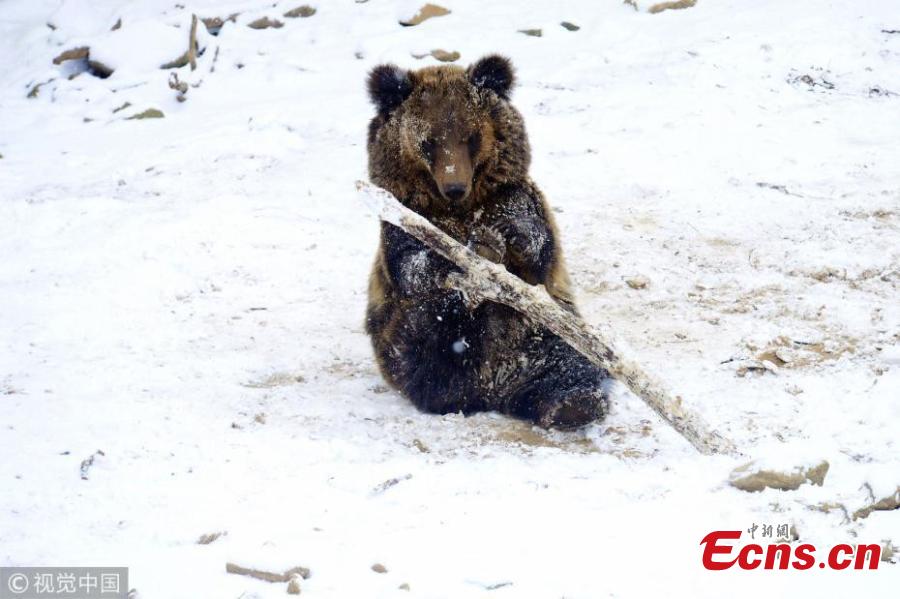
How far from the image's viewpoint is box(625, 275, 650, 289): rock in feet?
22.8

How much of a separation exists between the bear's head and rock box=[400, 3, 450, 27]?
396 inches

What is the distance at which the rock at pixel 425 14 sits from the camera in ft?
48.6

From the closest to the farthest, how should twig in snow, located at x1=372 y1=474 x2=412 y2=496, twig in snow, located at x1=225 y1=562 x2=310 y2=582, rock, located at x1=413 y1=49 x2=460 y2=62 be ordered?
twig in snow, located at x1=225 y1=562 x2=310 y2=582, twig in snow, located at x1=372 y1=474 x2=412 y2=496, rock, located at x1=413 y1=49 x2=460 y2=62

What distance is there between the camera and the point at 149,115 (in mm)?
12758

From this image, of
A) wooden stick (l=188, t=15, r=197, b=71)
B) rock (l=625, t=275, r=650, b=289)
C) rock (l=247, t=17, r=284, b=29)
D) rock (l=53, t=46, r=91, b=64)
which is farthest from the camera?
rock (l=247, t=17, r=284, b=29)

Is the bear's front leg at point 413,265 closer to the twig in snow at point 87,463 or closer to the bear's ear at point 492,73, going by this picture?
the bear's ear at point 492,73

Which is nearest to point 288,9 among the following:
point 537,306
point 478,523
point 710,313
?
point 710,313

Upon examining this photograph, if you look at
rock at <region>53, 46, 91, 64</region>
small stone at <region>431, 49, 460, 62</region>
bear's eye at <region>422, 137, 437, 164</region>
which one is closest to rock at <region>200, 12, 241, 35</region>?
rock at <region>53, 46, 91, 64</region>

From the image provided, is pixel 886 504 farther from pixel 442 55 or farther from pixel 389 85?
pixel 442 55

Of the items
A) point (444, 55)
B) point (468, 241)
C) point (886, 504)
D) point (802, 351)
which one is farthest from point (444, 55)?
point (886, 504)

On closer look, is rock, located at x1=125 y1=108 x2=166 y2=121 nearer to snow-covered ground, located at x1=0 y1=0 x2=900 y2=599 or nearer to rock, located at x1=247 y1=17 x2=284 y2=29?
snow-covered ground, located at x1=0 y1=0 x2=900 y2=599

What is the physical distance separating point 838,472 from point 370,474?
→ 2.09 meters

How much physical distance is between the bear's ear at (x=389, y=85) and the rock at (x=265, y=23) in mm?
11035

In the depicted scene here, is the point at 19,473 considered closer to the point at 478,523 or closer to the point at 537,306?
the point at 478,523
